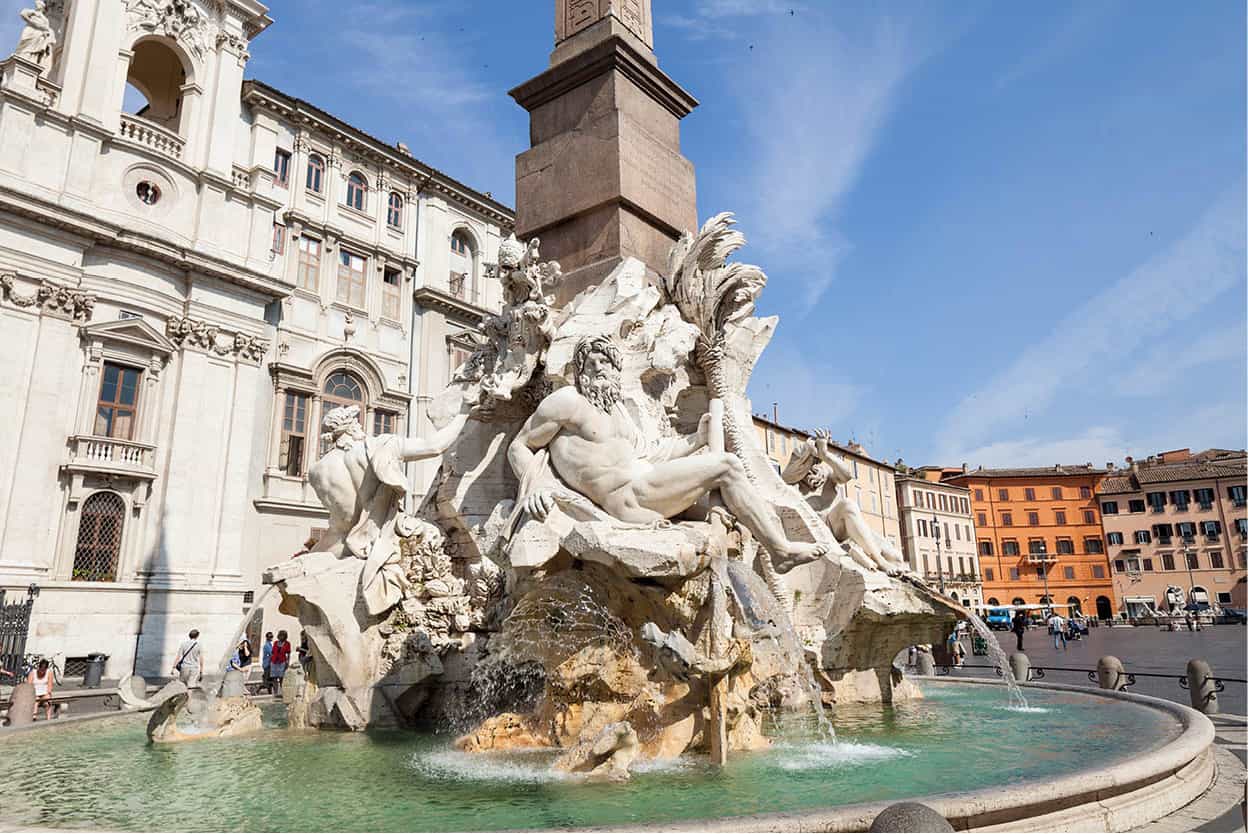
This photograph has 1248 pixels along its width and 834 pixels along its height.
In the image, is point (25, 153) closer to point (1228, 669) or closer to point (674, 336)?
point (674, 336)

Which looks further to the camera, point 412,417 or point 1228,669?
point 412,417

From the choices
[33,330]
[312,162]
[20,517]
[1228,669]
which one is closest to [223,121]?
[312,162]

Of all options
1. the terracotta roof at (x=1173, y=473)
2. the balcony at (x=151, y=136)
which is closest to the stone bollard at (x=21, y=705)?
the balcony at (x=151, y=136)

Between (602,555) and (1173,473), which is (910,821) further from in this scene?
(1173,473)

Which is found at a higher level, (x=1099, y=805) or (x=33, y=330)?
(x=33, y=330)

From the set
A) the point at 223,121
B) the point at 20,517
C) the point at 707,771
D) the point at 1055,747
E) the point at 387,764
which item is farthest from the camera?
the point at 223,121

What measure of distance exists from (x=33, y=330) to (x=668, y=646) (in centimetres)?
2033

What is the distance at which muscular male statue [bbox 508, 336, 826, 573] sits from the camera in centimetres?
539

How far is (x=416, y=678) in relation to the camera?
20.8 feet

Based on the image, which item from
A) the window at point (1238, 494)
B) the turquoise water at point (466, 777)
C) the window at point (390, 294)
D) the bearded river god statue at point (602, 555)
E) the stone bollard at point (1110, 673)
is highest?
the window at point (390, 294)

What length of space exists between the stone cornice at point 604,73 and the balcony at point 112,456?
52.7ft

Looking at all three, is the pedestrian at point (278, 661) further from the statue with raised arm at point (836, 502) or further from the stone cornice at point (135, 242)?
the stone cornice at point (135, 242)

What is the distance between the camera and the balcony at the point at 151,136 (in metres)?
21.5

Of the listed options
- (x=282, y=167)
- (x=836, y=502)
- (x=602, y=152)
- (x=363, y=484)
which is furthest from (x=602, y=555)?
(x=282, y=167)
